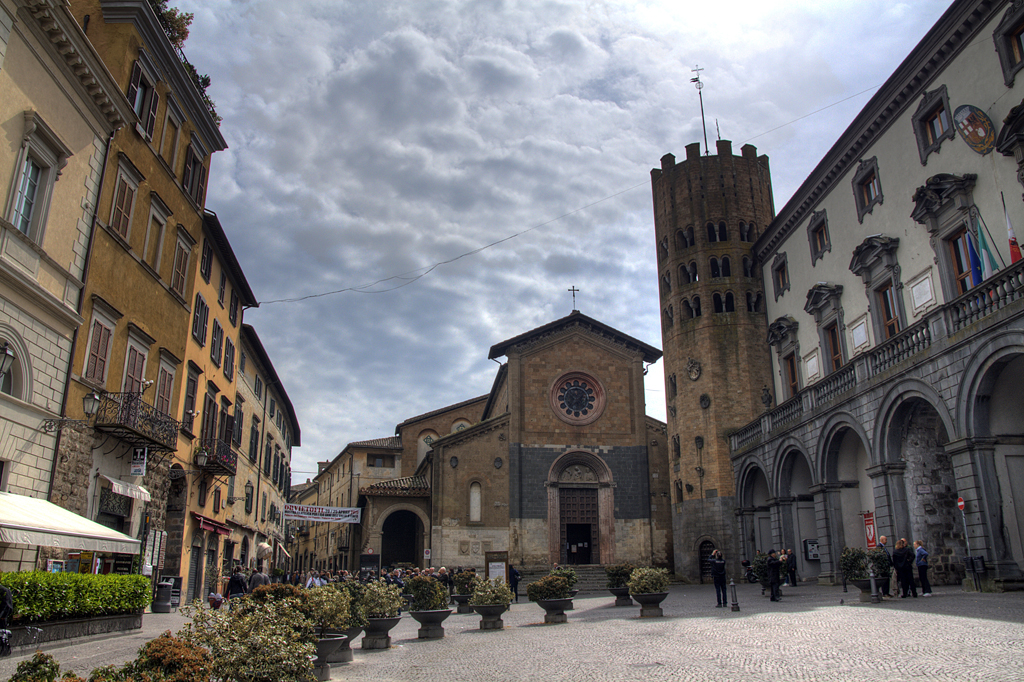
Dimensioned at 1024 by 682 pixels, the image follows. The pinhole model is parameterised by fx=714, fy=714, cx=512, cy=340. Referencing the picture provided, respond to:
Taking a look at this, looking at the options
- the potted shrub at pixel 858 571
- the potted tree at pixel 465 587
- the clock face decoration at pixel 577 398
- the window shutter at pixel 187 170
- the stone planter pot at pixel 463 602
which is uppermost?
the window shutter at pixel 187 170

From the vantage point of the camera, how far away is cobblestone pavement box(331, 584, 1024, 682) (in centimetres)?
816

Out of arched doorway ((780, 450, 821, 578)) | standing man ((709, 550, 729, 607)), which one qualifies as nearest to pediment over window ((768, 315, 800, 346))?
arched doorway ((780, 450, 821, 578))

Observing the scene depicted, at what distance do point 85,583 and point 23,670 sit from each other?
28.8ft

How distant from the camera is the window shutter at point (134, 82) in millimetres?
17531

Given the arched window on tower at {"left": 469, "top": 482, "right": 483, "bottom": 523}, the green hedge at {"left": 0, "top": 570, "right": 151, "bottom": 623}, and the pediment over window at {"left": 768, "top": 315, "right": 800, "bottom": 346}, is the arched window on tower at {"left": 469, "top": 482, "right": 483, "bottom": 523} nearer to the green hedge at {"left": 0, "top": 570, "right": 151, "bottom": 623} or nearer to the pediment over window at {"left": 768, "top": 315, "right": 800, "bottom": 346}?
the pediment over window at {"left": 768, "top": 315, "right": 800, "bottom": 346}

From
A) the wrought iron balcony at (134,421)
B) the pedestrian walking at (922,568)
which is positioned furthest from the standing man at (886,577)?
the wrought iron balcony at (134,421)

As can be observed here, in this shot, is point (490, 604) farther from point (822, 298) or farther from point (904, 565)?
point (822, 298)

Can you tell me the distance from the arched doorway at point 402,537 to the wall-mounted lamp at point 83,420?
3120 cm

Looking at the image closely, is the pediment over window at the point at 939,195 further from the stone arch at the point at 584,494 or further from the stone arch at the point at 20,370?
the stone arch at the point at 584,494

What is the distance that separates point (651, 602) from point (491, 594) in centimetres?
356

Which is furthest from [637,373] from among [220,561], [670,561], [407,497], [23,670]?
[23,670]

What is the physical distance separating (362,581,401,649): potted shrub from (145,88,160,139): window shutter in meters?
13.3

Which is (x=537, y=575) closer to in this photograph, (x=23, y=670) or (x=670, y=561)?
(x=670, y=561)

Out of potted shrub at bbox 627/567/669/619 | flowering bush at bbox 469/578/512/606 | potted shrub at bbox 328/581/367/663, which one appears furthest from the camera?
potted shrub at bbox 627/567/669/619
